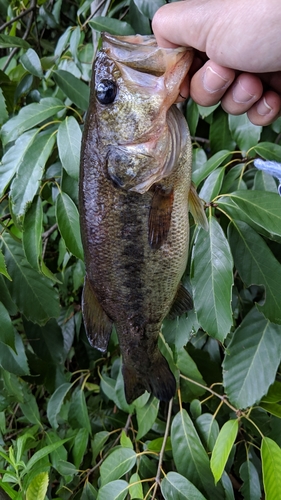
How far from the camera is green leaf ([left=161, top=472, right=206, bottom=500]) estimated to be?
103cm

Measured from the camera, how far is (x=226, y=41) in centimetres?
75

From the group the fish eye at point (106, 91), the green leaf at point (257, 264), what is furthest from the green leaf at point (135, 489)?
the fish eye at point (106, 91)

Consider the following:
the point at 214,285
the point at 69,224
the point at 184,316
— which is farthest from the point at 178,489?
the point at 69,224

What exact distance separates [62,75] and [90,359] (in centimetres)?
110

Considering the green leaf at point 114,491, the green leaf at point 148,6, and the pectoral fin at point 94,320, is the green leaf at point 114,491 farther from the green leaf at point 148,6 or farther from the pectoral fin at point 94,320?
the green leaf at point 148,6

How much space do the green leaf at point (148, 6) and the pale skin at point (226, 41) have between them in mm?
338

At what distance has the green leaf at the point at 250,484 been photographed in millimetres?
1186

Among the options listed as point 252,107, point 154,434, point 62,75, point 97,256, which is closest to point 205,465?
point 154,434

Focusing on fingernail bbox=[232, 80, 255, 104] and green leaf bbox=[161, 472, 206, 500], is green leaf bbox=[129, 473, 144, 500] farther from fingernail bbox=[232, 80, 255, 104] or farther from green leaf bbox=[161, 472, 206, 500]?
fingernail bbox=[232, 80, 255, 104]

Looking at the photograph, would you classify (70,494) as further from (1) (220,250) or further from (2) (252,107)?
(2) (252,107)

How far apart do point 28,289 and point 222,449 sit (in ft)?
2.12

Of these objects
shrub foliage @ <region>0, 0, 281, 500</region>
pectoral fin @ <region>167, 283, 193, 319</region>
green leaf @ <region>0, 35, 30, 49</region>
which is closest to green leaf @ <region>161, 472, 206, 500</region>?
shrub foliage @ <region>0, 0, 281, 500</region>

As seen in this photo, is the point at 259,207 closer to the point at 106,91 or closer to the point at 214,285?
the point at 214,285

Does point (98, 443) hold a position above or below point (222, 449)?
below
